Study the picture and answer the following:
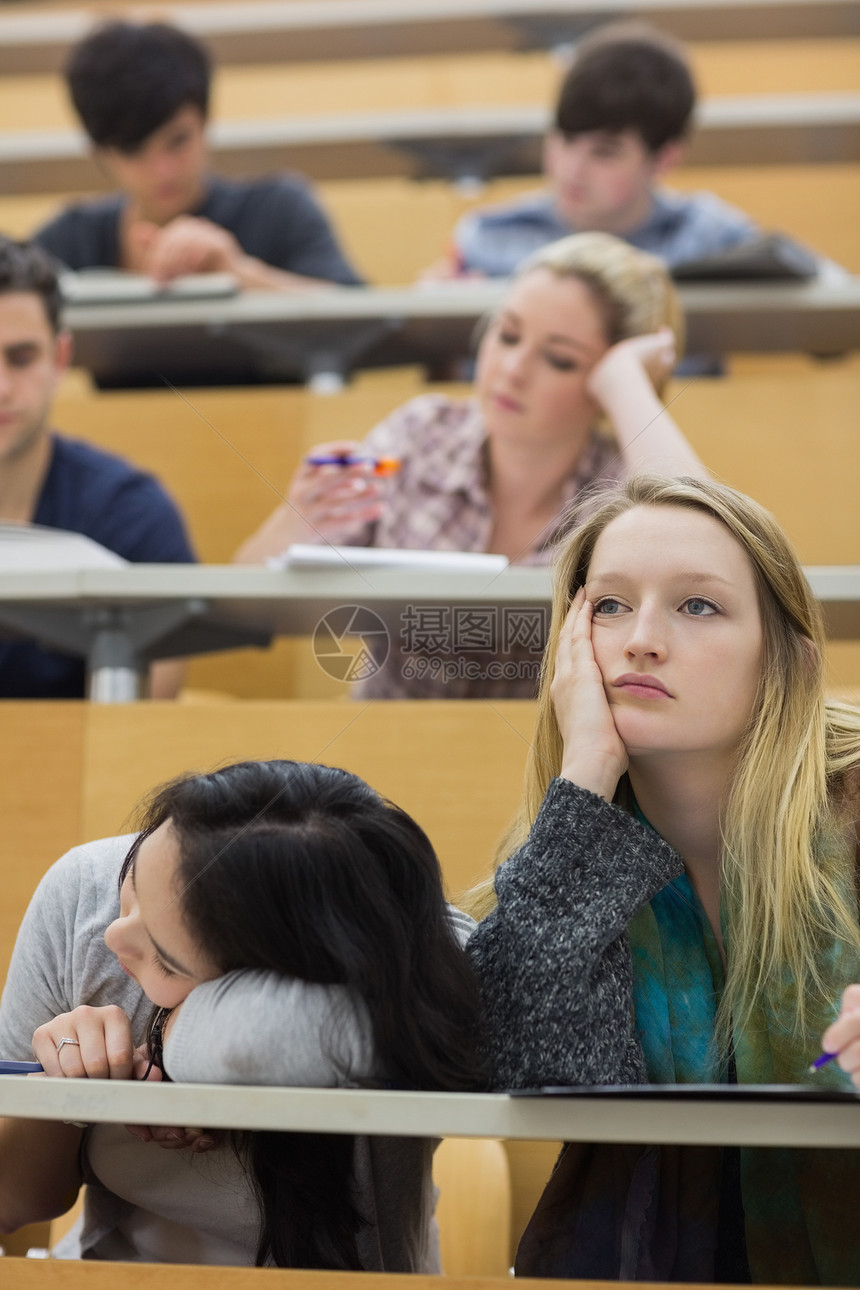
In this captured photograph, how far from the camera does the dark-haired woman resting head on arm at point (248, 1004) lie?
1.40 feet

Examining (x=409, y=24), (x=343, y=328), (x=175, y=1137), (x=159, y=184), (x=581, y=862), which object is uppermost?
(x=409, y=24)

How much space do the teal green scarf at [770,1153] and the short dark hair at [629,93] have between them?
90cm

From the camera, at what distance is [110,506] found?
3.22ft

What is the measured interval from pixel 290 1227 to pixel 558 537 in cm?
27

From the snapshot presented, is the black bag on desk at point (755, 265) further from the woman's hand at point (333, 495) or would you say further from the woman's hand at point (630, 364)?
the woman's hand at point (333, 495)

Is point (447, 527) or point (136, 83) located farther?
point (136, 83)

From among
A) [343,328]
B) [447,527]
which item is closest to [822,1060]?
[447,527]

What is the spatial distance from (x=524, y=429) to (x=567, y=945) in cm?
42

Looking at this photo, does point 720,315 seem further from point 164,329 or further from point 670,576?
point 670,576

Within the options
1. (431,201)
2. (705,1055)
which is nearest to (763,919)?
(705,1055)

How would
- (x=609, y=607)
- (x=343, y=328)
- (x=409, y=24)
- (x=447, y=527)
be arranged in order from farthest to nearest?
(x=409, y=24) → (x=343, y=328) → (x=447, y=527) → (x=609, y=607)

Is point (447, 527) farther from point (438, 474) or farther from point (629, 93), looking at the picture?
point (629, 93)

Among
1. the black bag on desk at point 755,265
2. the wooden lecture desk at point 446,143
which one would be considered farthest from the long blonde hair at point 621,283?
the wooden lecture desk at point 446,143

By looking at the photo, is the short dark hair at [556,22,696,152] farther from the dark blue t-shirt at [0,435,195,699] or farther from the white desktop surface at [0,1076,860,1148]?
the white desktop surface at [0,1076,860,1148]
